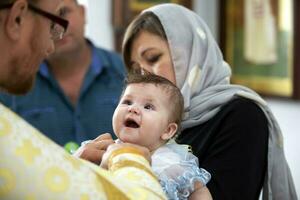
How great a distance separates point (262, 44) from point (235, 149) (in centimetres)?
247

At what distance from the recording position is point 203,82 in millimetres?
2021

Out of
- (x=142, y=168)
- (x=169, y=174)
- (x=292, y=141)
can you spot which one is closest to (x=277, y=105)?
(x=292, y=141)

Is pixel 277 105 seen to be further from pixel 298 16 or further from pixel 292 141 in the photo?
pixel 298 16

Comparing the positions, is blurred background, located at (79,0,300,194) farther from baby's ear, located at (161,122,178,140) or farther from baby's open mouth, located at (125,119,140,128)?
baby's open mouth, located at (125,119,140,128)

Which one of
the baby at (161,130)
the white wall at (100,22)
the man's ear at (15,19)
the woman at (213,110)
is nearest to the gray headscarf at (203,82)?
the woman at (213,110)

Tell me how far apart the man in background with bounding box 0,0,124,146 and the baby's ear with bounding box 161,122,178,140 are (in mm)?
1327

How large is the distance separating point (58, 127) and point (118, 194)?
190 centimetres

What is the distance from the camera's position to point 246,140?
1.81 meters

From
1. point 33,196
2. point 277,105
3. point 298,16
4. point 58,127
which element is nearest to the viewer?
point 33,196

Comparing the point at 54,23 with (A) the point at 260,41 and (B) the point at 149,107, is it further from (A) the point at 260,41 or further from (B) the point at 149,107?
(A) the point at 260,41

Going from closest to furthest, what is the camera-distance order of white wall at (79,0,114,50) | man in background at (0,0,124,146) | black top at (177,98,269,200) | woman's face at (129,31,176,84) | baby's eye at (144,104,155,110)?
baby's eye at (144,104,155,110) → black top at (177,98,269,200) → woman's face at (129,31,176,84) → man in background at (0,0,124,146) → white wall at (79,0,114,50)

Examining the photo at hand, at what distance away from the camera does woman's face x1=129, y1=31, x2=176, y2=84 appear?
205 cm

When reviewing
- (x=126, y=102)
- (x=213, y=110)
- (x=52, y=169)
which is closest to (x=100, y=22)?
(x=213, y=110)

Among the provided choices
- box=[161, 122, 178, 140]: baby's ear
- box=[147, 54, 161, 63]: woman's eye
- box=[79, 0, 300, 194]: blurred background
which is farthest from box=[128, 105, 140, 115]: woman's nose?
box=[79, 0, 300, 194]: blurred background
